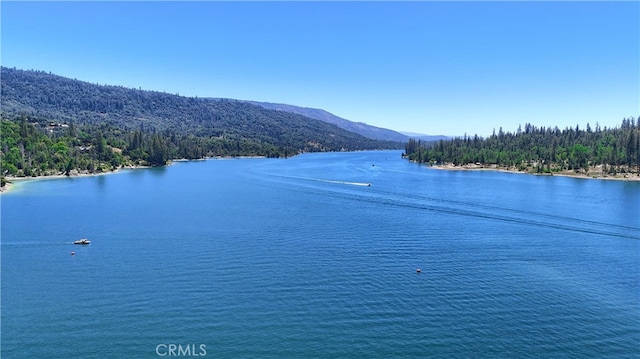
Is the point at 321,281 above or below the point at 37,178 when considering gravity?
below

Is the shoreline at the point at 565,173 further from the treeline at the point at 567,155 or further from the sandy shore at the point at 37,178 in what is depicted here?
the sandy shore at the point at 37,178

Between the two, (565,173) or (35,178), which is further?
(565,173)

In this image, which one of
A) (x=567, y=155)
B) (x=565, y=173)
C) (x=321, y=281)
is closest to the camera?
(x=321, y=281)

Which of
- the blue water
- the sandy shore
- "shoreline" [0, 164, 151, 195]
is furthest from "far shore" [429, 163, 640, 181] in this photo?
the sandy shore

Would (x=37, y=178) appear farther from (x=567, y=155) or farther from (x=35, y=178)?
(x=567, y=155)

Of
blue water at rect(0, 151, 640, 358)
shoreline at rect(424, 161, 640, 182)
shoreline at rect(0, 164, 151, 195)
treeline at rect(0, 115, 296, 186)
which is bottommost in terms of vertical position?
blue water at rect(0, 151, 640, 358)

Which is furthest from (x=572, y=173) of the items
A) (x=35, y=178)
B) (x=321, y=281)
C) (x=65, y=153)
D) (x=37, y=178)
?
(x=65, y=153)

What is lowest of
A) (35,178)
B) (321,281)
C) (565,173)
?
(321,281)

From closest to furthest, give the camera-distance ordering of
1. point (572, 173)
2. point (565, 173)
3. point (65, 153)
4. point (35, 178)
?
point (35, 178) → point (572, 173) → point (565, 173) → point (65, 153)

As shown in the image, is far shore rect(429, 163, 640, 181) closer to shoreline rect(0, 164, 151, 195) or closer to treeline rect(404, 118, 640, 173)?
treeline rect(404, 118, 640, 173)
